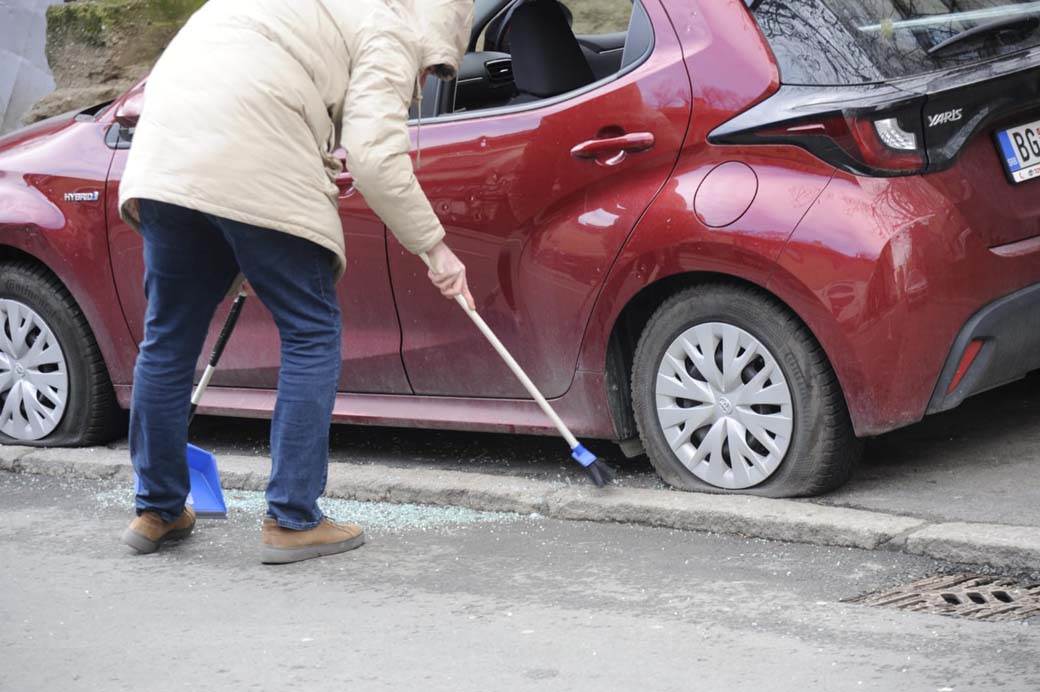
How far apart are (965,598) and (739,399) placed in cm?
102

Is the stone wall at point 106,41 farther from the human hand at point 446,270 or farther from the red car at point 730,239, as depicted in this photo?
the human hand at point 446,270

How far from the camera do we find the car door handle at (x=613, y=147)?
195 inches

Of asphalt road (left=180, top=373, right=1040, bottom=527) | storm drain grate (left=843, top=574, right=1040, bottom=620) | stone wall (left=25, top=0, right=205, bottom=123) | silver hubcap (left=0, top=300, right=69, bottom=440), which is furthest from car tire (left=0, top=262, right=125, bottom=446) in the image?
stone wall (left=25, top=0, right=205, bottom=123)

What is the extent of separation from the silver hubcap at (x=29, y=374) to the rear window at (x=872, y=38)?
2.89 meters

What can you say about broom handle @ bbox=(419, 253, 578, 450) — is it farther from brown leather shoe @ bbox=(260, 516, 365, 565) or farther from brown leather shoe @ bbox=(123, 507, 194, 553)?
brown leather shoe @ bbox=(123, 507, 194, 553)

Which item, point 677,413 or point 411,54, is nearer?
point 411,54

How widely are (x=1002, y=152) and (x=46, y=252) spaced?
3.27 metres

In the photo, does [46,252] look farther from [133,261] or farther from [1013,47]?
[1013,47]

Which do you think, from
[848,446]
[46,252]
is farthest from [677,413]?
[46,252]

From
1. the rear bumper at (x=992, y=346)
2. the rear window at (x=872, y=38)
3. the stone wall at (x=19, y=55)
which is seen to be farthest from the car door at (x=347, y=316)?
the stone wall at (x=19, y=55)

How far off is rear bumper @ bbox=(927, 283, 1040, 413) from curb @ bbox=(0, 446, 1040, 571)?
39 cm

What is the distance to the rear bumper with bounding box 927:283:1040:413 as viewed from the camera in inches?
187

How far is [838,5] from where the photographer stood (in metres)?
4.83

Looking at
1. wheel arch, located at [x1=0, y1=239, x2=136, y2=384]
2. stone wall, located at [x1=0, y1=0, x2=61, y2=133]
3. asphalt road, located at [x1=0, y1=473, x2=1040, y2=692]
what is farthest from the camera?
stone wall, located at [x1=0, y1=0, x2=61, y2=133]
